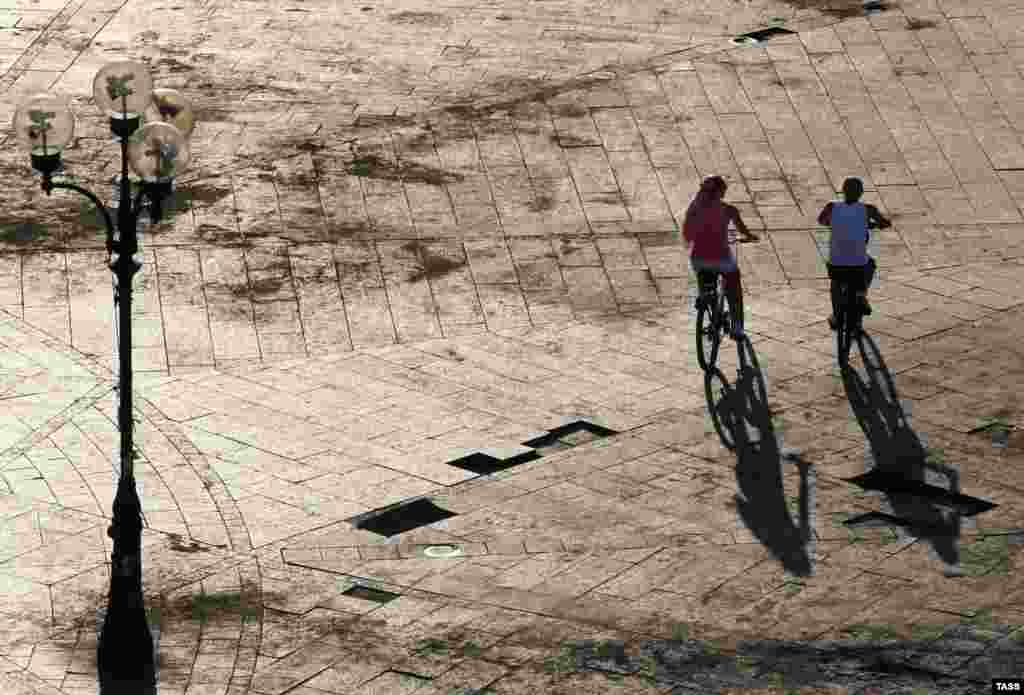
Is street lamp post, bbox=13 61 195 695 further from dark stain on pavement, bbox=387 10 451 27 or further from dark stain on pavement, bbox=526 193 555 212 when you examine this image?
dark stain on pavement, bbox=387 10 451 27

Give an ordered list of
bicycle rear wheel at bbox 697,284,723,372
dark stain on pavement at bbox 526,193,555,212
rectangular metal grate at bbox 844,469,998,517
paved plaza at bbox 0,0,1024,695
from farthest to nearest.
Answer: dark stain on pavement at bbox 526,193,555,212
bicycle rear wheel at bbox 697,284,723,372
rectangular metal grate at bbox 844,469,998,517
paved plaza at bbox 0,0,1024,695

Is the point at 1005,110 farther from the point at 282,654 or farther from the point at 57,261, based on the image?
the point at 282,654

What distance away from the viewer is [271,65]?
25906 millimetres

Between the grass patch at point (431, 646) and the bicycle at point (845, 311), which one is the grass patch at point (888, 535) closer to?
the bicycle at point (845, 311)

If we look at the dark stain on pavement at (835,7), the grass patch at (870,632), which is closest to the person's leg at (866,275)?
the grass patch at (870,632)

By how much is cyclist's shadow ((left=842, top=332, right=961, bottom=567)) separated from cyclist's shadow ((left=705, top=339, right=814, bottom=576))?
718mm

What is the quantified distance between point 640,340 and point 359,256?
3326mm

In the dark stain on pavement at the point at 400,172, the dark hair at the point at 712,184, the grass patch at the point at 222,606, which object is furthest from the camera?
the dark stain on pavement at the point at 400,172

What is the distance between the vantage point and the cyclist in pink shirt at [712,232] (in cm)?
1750

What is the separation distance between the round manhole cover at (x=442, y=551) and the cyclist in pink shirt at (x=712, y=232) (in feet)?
13.4

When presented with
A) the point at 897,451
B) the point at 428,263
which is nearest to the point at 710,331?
the point at 897,451

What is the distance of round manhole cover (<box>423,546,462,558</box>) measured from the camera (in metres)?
15.0

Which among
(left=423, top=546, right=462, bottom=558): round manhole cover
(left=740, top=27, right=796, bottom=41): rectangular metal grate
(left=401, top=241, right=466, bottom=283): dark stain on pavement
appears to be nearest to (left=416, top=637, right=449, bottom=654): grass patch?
(left=423, top=546, right=462, bottom=558): round manhole cover

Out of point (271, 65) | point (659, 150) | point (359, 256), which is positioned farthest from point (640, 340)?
point (271, 65)
